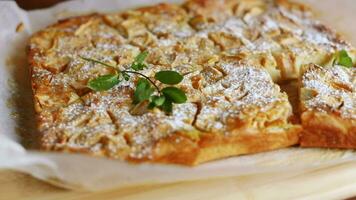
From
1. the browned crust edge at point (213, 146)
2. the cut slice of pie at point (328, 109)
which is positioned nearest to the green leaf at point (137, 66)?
the browned crust edge at point (213, 146)

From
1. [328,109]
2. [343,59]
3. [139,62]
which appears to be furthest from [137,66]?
[343,59]

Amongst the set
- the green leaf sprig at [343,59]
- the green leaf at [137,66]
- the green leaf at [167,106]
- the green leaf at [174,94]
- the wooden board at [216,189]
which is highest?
the green leaf sprig at [343,59]

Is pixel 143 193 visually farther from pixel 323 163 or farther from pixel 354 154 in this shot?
pixel 354 154

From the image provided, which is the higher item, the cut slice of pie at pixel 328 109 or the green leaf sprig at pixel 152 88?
the cut slice of pie at pixel 328 109

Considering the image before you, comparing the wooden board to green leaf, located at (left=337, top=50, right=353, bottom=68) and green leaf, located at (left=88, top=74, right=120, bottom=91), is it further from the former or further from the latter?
green leaf, located at (left=337, top=50, right=353, bottom=68)

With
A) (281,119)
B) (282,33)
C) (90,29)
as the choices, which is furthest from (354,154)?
(90,29)

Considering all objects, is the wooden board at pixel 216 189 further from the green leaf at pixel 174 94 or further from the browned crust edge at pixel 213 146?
the green leaf at pixel 174 94

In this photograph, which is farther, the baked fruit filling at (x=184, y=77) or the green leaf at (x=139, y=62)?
the green leaf at (x=139, y=62)
